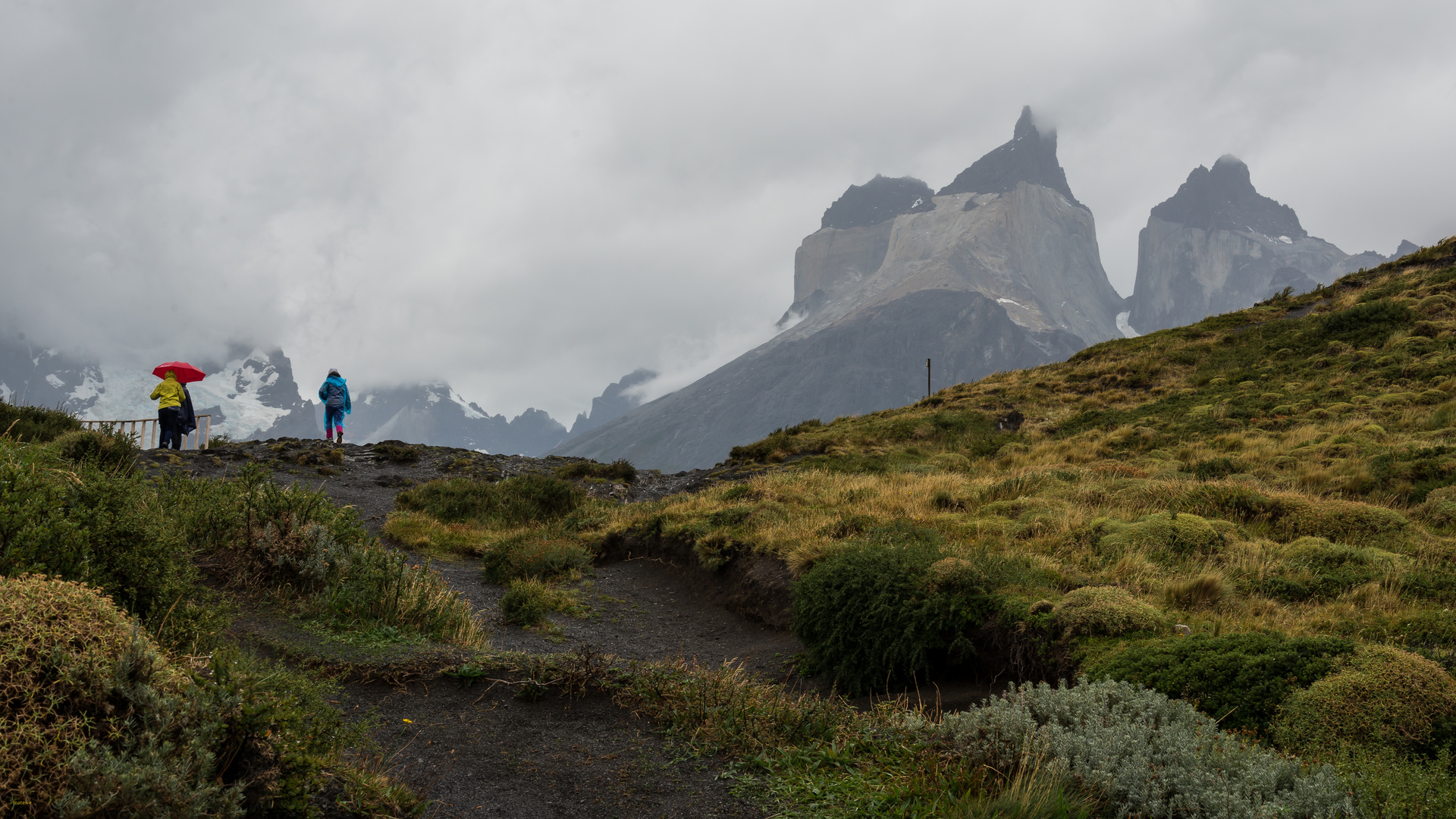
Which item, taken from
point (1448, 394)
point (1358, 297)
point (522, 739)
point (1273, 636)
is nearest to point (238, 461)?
point (522, 739)

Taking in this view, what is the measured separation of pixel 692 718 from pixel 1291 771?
357cm

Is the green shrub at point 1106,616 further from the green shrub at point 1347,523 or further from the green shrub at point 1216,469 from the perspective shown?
the green shrub at point 1216,469

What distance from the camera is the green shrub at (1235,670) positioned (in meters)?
4.66

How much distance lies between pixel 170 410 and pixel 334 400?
4.71 m

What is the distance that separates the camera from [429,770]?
4.53m

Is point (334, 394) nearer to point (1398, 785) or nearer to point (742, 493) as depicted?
point (742, 493)

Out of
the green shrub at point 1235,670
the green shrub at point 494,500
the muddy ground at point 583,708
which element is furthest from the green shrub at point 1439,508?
the green shrub at point 494,500

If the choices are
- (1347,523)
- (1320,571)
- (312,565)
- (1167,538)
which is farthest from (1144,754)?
(312,565)

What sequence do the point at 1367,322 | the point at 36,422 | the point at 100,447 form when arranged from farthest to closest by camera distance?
1. the point at 1367,322
2. the point at 36,422
3. the point at 100,447

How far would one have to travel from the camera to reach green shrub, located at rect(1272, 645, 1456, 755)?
13.2 ft

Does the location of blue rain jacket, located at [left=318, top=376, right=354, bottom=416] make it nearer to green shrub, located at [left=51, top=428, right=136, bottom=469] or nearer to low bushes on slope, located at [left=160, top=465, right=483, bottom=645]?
green shrub, located at [left=51, top=428, right=136, bottom=469]

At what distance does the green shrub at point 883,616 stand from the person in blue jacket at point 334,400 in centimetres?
1925

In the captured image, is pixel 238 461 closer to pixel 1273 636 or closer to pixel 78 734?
pixel 78 734

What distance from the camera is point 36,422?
1505 centimetres
